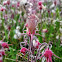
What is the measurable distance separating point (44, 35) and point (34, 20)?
1208 millimetres

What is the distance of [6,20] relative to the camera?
2.39 metres

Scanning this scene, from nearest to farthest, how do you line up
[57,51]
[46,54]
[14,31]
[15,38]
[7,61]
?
[46,54], [7,61], [57,51], [15,38], [14,31]

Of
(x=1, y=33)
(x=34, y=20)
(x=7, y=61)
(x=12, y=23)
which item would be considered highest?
(x=34, y=20)

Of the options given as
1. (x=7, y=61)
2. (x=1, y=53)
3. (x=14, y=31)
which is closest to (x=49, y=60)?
(x=1, y=53)

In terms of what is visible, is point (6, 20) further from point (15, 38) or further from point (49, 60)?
point (49, 60)

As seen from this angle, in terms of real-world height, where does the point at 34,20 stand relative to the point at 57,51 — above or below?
above

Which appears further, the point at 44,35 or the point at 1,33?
the point at 1,33

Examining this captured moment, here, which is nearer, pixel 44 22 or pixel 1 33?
pixel 1 33

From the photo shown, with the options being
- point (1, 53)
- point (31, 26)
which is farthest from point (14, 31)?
point (31, 26)

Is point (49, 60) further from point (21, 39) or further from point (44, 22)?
point (44, 22)

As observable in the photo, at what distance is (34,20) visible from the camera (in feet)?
2.75

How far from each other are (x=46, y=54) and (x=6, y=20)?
1680 millimetres

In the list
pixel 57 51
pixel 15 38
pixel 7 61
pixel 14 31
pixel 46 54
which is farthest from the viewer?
pixel 14 31

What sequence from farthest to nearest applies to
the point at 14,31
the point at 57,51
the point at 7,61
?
the point at 14,31
the point at 57,51
the point at 7,61
